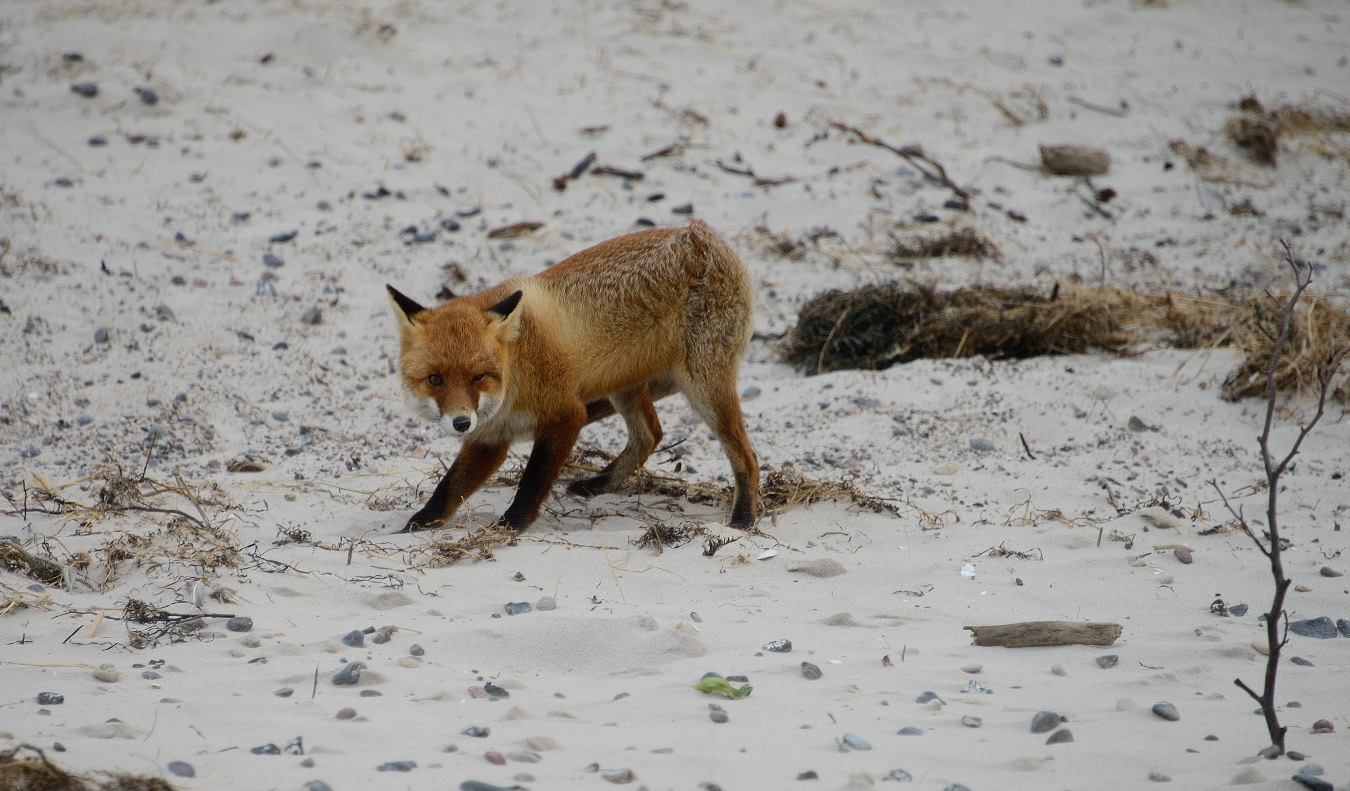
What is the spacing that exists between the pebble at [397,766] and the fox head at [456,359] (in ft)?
6.51

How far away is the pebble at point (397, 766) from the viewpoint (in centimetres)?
257

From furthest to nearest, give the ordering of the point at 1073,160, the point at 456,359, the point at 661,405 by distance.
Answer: the point at 1073,160 < the point at 661,405 < the point at 456,359

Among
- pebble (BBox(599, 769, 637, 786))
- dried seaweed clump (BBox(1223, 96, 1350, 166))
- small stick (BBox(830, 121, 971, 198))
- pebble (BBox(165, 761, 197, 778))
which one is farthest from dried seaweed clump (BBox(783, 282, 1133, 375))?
pebble (BBox(165, 761, 197, 778))

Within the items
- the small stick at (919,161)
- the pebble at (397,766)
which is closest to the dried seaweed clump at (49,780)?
the pebble at (397,766)

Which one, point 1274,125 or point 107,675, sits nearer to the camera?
point 107,675

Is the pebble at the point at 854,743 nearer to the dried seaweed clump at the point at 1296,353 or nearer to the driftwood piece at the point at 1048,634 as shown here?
the driftwood piece at the point at 1048,634

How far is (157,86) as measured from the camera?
9531mm

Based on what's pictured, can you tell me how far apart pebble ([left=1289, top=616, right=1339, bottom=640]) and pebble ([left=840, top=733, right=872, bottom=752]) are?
200 centimetres

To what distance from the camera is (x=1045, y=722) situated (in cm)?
290

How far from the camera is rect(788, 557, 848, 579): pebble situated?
4383 mm

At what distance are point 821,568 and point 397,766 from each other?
7.48 ft

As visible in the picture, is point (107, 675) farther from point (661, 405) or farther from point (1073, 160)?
point (1073, 160)

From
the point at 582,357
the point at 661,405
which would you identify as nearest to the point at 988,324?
the point at 661,405

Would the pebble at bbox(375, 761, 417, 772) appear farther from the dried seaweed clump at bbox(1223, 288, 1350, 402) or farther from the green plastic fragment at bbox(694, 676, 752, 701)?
the dried seaweed clump at bbox(1223, 288, 1350, 402)
